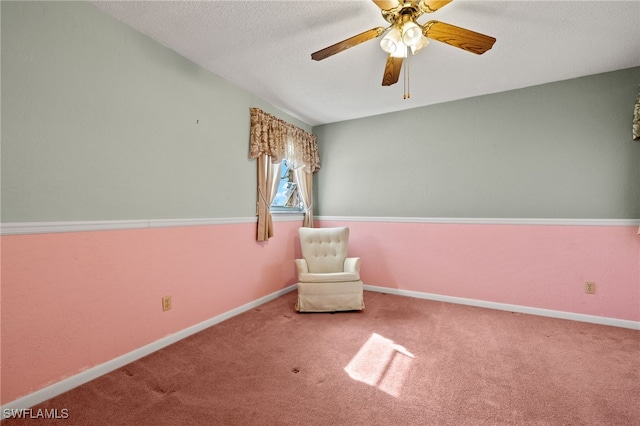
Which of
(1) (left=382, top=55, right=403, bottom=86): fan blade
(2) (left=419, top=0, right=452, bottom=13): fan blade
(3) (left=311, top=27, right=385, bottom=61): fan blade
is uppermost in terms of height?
(2) (left=419, top=0, right=452, bottom=13): fan blade

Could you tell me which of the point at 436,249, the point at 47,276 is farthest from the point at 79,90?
the point at 436,249

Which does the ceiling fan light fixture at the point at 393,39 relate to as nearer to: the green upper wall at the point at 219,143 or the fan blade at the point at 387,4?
the fan blade at the point at 387,4

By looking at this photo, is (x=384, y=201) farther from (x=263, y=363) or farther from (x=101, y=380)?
(x=101, y=380)

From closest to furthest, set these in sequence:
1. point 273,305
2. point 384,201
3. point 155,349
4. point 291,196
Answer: point 155,349, point 273,305, point 384,201, point 291,196

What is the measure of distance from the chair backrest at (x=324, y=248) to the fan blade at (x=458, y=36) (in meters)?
2.18

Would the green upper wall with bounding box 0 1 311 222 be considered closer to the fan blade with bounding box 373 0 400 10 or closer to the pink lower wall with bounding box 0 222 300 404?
the pink lower wall with bounding box 0 222 300 404

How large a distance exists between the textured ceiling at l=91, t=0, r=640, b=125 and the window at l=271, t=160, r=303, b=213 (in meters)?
1.07

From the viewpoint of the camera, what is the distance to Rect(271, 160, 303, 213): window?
12.5 feet

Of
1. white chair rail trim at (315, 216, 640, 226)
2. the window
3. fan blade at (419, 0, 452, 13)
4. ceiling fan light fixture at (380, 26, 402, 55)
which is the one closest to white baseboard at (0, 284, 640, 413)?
white chair rail trim at (315, 216, 640, 226)

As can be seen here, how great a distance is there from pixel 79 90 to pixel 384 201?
316 centimetres

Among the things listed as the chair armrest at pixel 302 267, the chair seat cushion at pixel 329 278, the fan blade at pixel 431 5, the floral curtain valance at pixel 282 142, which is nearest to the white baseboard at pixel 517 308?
the chair seat cushion at pixel 329 278

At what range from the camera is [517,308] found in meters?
2.98

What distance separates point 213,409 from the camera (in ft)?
4.96

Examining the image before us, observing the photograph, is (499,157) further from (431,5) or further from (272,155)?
(272,155)
